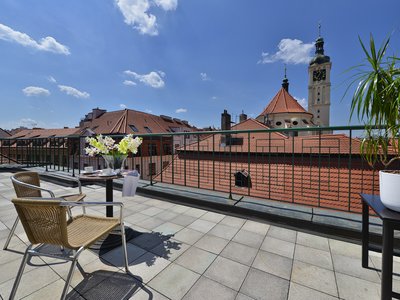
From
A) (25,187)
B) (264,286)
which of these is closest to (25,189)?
(25,187)

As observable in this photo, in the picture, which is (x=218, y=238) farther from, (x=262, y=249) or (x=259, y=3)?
(x=259, y=3)

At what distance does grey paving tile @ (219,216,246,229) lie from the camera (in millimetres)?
2154

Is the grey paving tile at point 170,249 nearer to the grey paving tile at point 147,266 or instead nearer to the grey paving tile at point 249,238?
the grey paving tile at point 147,266

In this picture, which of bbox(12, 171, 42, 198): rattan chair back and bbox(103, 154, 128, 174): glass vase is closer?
bbox(12, 171, 42, 198): rattan chair back

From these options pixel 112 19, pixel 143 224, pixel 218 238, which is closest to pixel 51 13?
pixel 112 19

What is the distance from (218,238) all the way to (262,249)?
0.45 m

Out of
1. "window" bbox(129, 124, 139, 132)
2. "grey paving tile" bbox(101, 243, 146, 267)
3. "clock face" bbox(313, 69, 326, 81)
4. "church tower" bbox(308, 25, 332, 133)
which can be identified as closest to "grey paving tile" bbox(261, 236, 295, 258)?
"grey paving tile" bbox(101, 243, 146, 267)

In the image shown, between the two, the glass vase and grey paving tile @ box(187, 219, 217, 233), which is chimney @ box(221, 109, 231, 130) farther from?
the glass vase

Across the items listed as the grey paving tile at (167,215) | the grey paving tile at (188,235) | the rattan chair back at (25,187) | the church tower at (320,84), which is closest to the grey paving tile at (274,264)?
the grey paving tile at (188,235)

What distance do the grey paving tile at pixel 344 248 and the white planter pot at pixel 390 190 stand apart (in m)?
0.80

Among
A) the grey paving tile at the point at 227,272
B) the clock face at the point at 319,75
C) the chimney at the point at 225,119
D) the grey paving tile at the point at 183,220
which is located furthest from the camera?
the clock face at the point at 319,75

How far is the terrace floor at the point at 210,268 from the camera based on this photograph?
1.16m

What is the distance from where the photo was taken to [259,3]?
5418 mm

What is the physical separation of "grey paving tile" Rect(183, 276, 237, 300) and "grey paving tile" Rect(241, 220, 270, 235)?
0.92m
